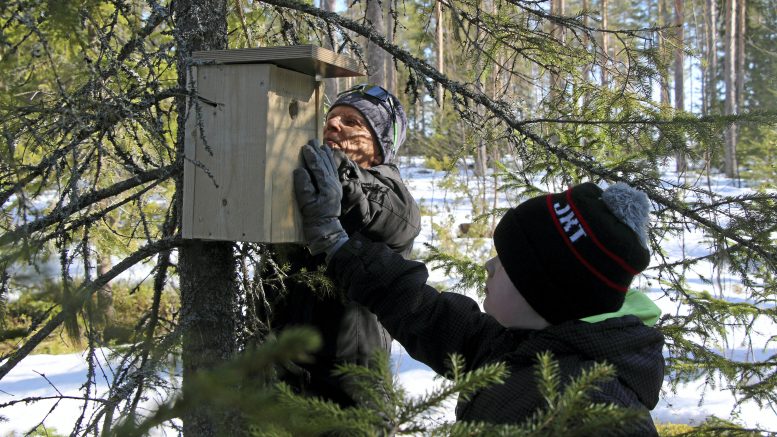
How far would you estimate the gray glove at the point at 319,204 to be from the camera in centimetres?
204

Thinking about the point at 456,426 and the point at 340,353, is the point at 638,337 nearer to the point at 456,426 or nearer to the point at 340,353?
the point at 456,426

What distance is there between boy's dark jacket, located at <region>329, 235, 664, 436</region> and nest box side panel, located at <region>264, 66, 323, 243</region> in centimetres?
20

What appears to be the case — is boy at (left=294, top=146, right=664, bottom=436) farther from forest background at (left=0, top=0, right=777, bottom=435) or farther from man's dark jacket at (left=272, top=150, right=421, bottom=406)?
man's dark jacket at (left=272, top=150, right=421, bottom=406)

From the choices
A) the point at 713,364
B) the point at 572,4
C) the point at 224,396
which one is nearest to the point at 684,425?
the point at 713,364

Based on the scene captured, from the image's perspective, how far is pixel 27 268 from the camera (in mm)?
1355

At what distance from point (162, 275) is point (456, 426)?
1555 millimetres

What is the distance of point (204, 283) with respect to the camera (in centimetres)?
219

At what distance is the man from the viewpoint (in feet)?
7.62

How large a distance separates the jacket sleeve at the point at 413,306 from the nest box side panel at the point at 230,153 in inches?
12.5

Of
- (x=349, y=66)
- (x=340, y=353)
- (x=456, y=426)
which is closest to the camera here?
(x=456, y=426)

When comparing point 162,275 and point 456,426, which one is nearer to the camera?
point 456,426

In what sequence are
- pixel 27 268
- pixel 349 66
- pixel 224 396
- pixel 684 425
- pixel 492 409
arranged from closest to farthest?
1. pixel 224 396
2. pixel 27 268
3. pixel 492 409
4. pixel 349 66
5. pixel 684 425

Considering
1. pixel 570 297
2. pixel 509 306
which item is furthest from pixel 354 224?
pixel 570 297

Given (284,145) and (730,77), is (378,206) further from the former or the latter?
(730,77)
